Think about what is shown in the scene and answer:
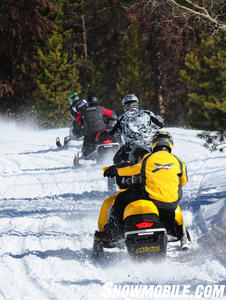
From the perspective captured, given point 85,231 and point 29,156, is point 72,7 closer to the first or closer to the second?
point 29,156

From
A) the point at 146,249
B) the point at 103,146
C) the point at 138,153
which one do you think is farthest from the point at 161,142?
Answer: the point at 103,146

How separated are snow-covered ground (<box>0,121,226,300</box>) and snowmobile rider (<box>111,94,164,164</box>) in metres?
1.13

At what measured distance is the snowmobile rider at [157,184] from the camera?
462 cm

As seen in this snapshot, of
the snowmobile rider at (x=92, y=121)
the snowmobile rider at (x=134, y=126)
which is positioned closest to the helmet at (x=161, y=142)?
the snowmobile rider at (x=134, y=126)

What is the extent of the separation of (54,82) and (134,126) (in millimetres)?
23130

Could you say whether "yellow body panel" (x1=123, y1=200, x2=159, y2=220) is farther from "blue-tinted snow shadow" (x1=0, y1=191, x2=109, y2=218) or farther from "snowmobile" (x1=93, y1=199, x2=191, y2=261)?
"blue-tinted snow shadow" (x1=0, y1=191, x2=109, y2=218)

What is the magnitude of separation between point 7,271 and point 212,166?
7.05 m

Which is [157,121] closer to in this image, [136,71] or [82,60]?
[136,71]

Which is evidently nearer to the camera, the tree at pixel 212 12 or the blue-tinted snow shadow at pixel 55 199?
the tree at pixel 212 12

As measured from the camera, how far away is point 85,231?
632cm

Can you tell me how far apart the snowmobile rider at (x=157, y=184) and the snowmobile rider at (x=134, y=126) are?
251cm

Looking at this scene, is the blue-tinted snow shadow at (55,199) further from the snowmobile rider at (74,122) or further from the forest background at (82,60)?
the forest background at (82,60)

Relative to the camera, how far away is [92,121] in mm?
11711

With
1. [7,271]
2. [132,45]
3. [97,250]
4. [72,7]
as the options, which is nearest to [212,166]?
[97,250]
